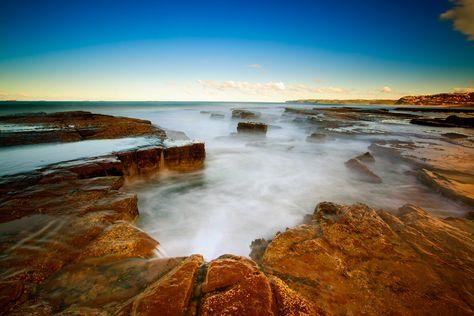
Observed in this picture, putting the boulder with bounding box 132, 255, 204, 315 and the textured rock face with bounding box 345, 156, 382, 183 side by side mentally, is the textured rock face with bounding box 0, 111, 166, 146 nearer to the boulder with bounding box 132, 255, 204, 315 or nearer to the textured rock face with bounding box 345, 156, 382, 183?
→ the textured rock face with bounding box 345, 156, 382, 183

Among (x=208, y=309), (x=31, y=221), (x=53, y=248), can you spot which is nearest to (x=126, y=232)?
(x=53, y=248)


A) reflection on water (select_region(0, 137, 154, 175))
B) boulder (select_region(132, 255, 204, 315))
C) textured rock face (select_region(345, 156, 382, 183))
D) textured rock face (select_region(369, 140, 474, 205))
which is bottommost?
textured rock face (select_region(345, 156, 382, 183))

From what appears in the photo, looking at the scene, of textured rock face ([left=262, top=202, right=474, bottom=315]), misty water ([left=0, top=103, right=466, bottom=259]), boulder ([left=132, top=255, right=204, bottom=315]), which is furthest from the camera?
misty water ([left=0, top=103, right=466, bottom=259])

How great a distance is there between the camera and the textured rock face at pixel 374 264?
81.5 inches

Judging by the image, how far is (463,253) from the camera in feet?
9.41

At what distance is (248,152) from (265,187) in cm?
443

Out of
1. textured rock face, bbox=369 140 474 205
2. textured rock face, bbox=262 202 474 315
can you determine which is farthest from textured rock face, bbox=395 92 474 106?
textured rock face, bbox=262 202 474 315

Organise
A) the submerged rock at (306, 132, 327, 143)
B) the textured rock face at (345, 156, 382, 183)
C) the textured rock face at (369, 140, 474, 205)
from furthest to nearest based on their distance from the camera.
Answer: the submerged rock at (306, 132, 327, 143) → the textured rock face at (345, 156, 382, 183) → the textured rock face at (369, 140, 474, 205)

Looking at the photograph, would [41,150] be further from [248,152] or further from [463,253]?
[463,253]

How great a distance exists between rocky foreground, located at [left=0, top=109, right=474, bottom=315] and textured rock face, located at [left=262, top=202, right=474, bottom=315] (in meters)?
0.01

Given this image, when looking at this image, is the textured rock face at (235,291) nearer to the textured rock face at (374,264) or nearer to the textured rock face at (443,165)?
the textured rock face at (374,264)

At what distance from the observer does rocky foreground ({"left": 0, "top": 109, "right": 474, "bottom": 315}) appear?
65.4 inches

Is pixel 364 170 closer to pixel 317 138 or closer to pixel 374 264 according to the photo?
pixel 374 264

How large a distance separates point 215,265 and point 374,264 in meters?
1.88
